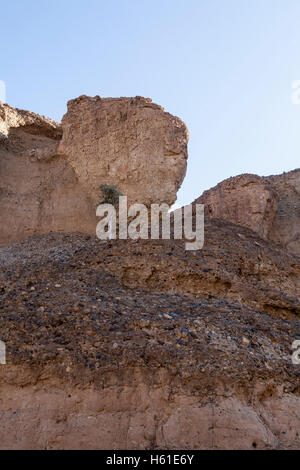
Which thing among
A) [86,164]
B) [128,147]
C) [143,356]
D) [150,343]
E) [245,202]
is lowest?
[143,356]

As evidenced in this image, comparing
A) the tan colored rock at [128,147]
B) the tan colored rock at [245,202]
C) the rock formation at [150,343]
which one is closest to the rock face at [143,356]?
the rock formation at [150,343]

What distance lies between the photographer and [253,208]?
11.6 meters

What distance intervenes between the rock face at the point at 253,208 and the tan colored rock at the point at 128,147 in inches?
57.7

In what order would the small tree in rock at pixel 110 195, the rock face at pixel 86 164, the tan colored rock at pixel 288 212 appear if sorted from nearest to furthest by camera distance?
the small tree in rock at pixel 110 195, the rock face at pixel 86 164, the tan colored rock at pixel 288 212

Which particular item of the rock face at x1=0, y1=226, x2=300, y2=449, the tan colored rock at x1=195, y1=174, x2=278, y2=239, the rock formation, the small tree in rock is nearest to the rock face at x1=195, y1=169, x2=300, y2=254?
the tan colored rock at x1=195, y1=174, x2=278, y2=239

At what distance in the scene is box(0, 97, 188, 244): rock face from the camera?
11500 millimetres

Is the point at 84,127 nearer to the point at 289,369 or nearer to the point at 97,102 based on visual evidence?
the point at 97,102

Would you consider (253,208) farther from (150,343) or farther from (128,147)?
(150,343)

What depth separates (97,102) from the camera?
12758mm

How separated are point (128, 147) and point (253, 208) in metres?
4.40

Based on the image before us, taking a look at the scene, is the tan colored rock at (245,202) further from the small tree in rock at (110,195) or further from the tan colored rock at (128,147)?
the small tree in rock at (110,195)

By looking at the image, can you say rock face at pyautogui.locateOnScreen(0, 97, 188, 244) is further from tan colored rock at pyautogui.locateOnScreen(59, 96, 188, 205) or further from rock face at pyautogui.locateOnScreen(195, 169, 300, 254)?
rock face at pyautogui.locateOnScreen(195, 169, 300, 254)

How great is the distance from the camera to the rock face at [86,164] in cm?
1150

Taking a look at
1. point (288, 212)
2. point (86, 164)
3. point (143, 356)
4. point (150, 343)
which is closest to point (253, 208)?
point (288, 212)
